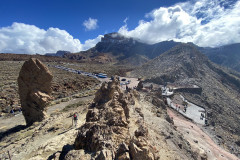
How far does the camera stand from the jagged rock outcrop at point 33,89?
42.0 ft

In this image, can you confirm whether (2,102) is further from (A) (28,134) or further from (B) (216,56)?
(B) (216,56)

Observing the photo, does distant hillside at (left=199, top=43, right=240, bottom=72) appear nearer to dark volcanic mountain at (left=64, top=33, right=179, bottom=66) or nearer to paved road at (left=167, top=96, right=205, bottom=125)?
dark volcanic mountain at (left=64, top=33, right=179, bottom=66)

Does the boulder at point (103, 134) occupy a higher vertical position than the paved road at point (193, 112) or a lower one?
higher

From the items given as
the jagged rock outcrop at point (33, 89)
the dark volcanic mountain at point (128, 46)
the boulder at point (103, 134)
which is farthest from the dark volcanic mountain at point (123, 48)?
the boulder at point (103, 134)

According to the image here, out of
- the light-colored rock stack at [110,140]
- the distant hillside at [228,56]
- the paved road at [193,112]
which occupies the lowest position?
the paved road at [193,112]

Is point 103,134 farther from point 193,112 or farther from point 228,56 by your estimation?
point 228,56

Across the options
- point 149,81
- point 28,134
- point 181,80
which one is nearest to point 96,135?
point 28,134

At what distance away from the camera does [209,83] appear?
43875 millimetres

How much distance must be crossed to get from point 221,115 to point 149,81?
19677 millimetres

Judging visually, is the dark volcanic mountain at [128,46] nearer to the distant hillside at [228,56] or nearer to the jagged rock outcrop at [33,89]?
the distant hillside at [228,56]

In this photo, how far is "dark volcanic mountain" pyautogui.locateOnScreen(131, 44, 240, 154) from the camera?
2527 centimetres

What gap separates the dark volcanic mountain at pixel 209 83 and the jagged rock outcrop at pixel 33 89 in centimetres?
2376

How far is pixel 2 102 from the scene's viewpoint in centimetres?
2050

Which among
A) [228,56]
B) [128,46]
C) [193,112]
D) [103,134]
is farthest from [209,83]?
[228,56]
